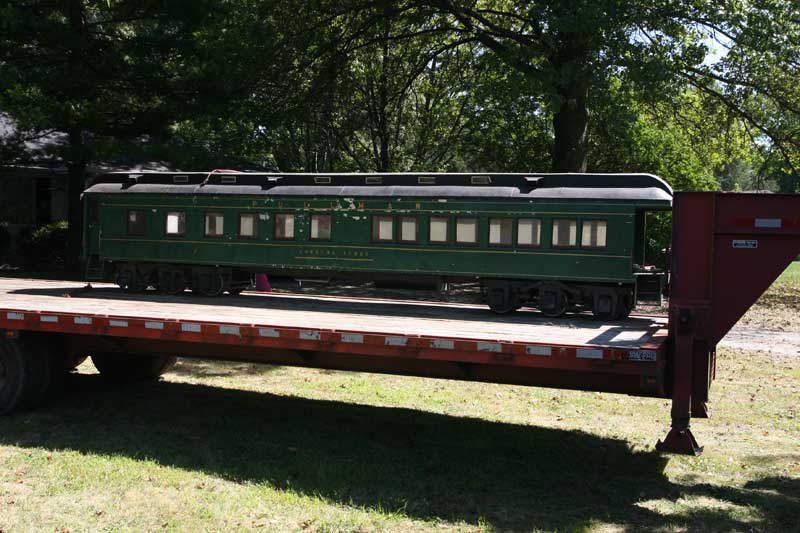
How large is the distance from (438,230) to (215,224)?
14.1ft

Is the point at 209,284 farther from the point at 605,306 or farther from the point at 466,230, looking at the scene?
the point at 605,306

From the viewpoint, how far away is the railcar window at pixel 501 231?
13.0 m

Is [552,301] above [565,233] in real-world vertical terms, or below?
below

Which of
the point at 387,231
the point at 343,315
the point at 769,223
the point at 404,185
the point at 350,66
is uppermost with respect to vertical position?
the point at 350,66

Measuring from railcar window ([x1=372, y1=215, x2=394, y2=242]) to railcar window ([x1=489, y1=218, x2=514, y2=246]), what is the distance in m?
1.78

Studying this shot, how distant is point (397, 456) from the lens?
9125mm

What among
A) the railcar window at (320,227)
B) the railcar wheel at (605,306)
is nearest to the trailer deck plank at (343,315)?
the railcar wheel at (605,306)

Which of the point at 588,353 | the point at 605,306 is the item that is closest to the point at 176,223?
the point at 605,306

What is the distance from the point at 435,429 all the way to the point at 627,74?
12.3 meters

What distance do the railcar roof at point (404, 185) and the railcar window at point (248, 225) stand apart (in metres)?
0.43

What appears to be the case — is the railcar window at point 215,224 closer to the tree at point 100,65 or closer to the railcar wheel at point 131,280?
the railcar wheel at point 131,280

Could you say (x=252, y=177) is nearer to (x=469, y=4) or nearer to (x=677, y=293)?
(x=677, y=293)

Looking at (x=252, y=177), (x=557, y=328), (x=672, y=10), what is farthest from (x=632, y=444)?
(x=672, y=10)

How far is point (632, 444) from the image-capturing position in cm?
998
